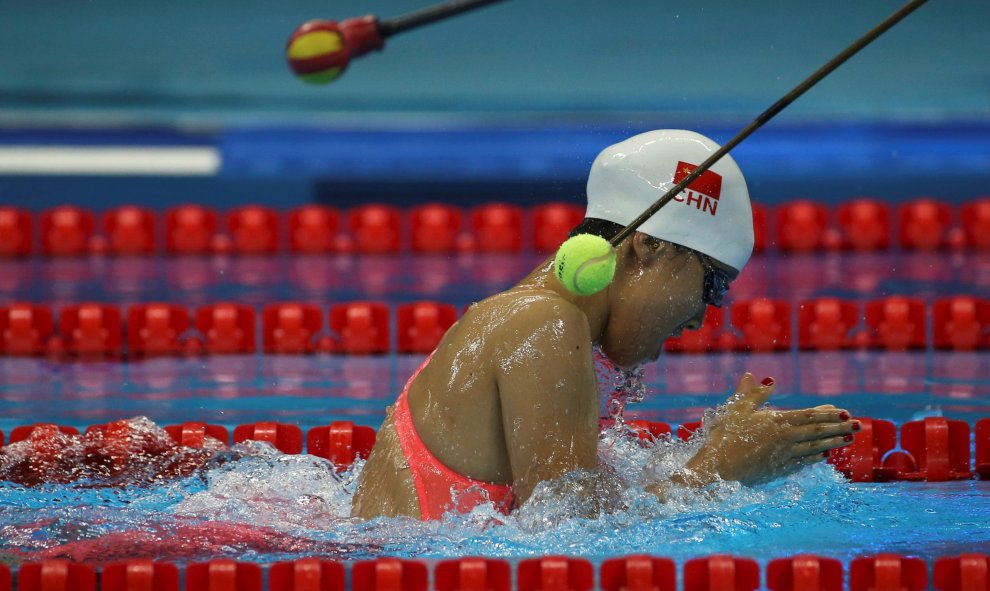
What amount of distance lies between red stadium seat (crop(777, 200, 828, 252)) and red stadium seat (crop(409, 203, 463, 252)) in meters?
1.91

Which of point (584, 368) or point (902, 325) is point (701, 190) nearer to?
point (584, 368)

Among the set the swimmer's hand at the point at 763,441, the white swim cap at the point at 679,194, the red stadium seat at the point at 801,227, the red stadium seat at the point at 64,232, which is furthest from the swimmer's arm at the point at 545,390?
the red stadium seat at the point at 64,232

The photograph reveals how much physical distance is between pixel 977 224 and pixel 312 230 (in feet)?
12.7

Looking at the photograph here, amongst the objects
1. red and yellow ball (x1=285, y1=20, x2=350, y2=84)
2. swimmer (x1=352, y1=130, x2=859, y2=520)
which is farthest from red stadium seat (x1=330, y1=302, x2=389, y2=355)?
red and yellow ball (x1=285, y1=20, x2=350, y2=84)

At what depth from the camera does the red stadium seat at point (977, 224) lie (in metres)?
7.14

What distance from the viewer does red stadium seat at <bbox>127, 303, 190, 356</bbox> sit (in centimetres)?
575

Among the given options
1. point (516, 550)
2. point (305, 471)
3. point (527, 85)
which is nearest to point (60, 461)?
point (305, 471)

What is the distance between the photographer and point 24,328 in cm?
575

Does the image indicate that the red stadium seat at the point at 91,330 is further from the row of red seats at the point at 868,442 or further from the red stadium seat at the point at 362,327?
the row of red seats at the point at 868,442

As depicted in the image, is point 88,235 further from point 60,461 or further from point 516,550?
point 516,550

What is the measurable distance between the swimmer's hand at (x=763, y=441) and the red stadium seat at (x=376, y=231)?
4.97 metres

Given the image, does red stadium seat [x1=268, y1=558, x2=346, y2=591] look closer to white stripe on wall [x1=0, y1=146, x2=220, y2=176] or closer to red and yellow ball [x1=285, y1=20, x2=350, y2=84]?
red and yellow ball [x1=285, y1=20, x2=350, y2=84]

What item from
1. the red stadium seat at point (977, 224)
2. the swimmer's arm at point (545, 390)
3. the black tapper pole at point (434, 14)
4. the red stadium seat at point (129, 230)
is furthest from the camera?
the red stadium seat at point (129, 230)

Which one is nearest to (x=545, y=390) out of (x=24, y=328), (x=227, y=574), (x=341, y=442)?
(x=227, y=574)
